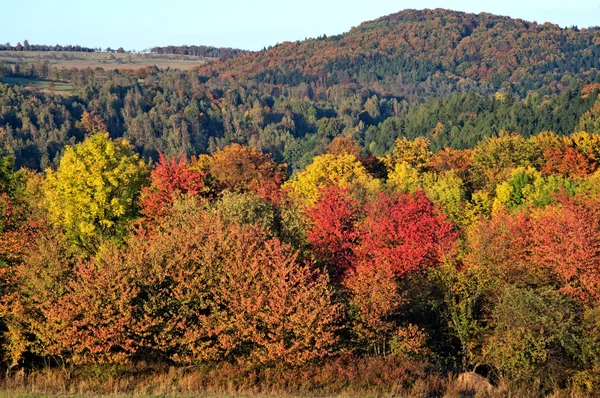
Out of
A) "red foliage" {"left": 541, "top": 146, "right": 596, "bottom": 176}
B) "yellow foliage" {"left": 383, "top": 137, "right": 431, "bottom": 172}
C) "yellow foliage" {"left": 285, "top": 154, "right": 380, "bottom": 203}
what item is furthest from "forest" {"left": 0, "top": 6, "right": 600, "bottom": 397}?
"red foliage" {"left": 541, "top": 146, "right": 596, "bottom": 176}

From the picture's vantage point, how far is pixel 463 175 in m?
100

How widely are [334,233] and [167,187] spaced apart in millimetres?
13602

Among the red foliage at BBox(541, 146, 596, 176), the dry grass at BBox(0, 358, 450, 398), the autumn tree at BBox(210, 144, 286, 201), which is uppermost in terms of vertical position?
the red foliage at BBox(541, 146, 596, 176)

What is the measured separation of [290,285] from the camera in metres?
33.5

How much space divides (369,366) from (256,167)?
58.1 meters

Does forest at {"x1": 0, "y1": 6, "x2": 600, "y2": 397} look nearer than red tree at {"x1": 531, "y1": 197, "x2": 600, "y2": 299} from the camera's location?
Yes

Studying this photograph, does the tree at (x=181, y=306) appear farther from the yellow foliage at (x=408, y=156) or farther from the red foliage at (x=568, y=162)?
the red foliage at (x=568, y=162)

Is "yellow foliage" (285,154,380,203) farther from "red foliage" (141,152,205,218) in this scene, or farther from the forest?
the forest

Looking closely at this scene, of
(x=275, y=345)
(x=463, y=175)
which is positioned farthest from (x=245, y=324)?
(x=463, y=175)

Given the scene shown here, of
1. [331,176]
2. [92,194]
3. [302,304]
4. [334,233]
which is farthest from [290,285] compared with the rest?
[331,176]

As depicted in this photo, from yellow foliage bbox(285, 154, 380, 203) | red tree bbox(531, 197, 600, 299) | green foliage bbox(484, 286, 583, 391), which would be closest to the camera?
green foliage bbox(484, 286, 583, 391)

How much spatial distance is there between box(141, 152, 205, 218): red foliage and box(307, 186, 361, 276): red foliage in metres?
9.44

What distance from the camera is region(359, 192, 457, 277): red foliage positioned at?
43000 mm

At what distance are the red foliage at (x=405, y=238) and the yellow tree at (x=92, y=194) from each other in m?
18.6
